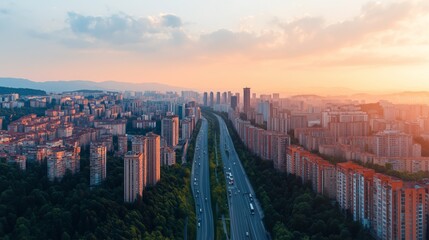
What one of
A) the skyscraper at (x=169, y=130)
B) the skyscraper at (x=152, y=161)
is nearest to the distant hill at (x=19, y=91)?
the skyscraper at (x=169, y=130)

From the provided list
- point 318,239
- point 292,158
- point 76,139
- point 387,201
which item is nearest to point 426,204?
point 387,201

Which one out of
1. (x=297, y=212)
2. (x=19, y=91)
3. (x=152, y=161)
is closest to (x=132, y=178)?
(x=152, y=161)

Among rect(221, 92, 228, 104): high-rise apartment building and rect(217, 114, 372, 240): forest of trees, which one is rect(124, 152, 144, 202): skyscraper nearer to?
rect(217, 114, 372, 240): forest of trees

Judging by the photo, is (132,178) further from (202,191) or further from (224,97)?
(224,97)

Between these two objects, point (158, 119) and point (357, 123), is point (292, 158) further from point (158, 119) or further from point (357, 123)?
point (158, 119)

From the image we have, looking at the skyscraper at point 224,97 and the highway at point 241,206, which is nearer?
the highway at point 241,206

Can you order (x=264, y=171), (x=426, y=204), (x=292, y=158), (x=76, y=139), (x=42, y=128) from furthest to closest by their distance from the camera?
(x=42, y=128)
(x=76, y=139)
(x=264, y=171)
(x=292, y=158)
(x=426, y=204)

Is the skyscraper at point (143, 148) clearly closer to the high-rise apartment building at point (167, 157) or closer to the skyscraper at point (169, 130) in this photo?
the high-rise apartment building at point (167, 157)
